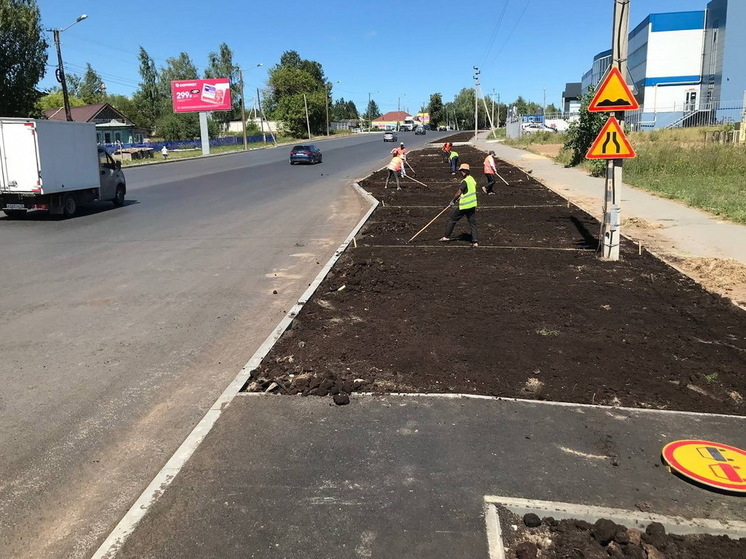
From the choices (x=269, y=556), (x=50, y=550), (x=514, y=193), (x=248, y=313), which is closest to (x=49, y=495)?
(x=50, y=550)

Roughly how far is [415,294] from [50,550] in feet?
18.4

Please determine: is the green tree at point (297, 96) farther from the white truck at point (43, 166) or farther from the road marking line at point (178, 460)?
the road marking line at point (178, 460)

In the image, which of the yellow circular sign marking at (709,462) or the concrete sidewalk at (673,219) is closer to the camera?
the yellow circular sign marking at (709,462)

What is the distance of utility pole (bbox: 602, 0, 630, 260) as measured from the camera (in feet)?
32.3

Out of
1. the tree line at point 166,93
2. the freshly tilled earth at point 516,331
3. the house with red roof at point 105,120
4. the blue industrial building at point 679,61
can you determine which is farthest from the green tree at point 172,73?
the freshly tilled earth at point 516,331

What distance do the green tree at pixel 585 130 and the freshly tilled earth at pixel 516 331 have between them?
19512 millimetres

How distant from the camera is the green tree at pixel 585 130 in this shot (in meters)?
29.0

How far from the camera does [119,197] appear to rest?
20.0 meters

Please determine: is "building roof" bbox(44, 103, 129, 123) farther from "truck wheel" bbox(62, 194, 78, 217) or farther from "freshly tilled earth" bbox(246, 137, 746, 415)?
"freshly tilled earth" bbox(246, 137, 746, 415)

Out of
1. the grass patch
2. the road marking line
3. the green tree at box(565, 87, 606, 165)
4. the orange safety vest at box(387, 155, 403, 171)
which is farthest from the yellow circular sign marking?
the green tree at box(565, 87, 606, 165)

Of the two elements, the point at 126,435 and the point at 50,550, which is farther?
the point at 126,435

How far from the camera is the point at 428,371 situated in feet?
18.0

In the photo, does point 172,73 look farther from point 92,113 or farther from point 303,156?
point 303,156

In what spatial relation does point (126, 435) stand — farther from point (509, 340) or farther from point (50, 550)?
point (509, 340)
